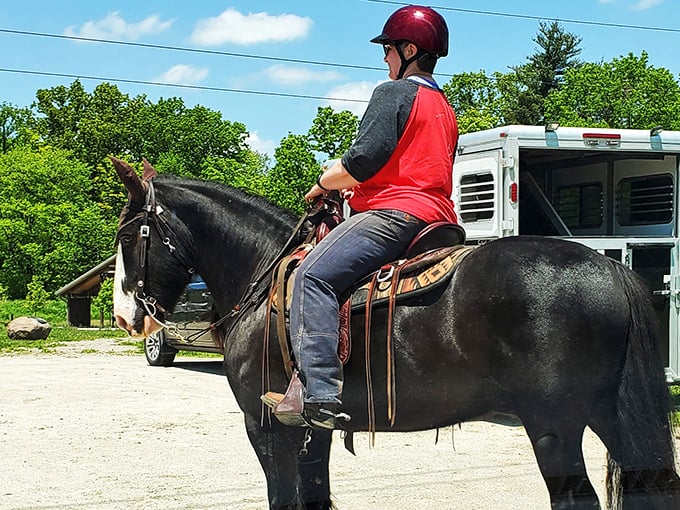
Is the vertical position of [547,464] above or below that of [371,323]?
below

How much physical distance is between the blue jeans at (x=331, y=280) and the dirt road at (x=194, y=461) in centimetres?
A: 239

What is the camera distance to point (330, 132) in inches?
991

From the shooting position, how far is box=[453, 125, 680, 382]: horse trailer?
9.16 m

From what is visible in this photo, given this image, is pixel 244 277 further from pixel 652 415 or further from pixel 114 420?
pixel 114 420

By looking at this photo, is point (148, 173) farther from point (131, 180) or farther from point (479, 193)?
point (479, 193)

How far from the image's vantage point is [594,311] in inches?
142

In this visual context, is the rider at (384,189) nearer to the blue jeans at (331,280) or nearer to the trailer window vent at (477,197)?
the blue jeans at (331,280)

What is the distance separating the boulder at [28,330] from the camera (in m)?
23.9

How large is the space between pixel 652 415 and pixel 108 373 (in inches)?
517

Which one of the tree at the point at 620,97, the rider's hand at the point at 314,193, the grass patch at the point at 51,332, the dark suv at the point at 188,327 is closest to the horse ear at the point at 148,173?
the rider's hand at the point at 314,193

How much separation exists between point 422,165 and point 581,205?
727cm

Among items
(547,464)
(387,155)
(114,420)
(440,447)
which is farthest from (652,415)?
(114,420)

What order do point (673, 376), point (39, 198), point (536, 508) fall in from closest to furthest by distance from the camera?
point (536, 508), point (673, 376), point (39, 198)

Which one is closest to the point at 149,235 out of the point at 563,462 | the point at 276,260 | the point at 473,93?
the point at 276,260
